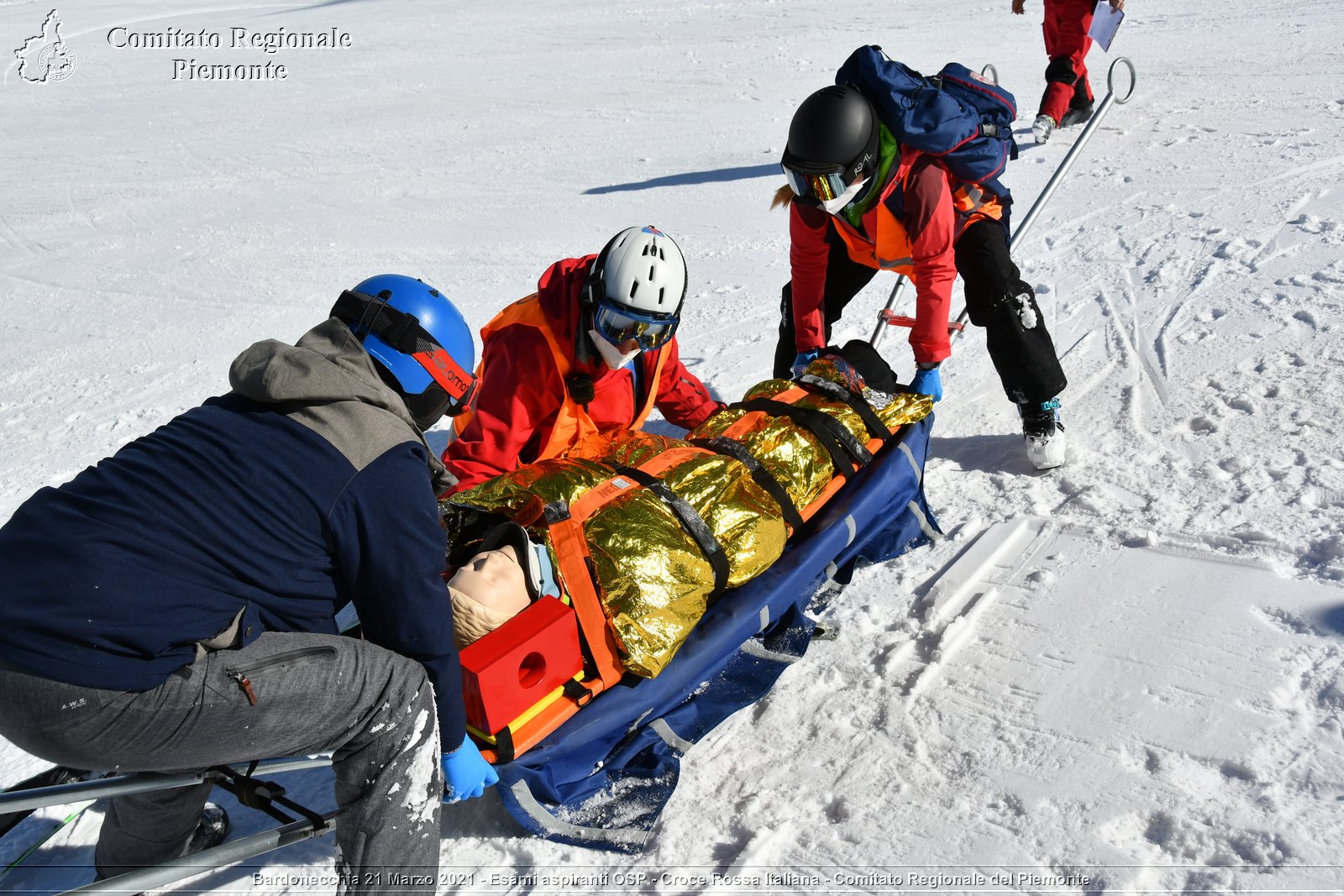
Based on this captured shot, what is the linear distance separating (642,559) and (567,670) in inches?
16.4

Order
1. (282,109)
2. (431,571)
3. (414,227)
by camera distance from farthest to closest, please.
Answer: (282,109), (414,227), (431,571)

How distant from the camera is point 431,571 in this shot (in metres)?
2.30

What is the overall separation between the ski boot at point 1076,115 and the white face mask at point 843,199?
592 cm

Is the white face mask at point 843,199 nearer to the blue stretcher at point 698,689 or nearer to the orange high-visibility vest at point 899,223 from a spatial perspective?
the orange high-visibility vest at point 899,223

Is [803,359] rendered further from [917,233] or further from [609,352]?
[609,352]

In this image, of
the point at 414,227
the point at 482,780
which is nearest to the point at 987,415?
the point at 482,780

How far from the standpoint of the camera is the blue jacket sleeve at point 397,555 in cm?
218

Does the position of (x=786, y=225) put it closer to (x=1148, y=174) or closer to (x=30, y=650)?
(x=1148, y=174)

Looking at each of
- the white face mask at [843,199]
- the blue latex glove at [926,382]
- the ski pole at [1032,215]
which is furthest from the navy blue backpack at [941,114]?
the blue latex glove at [926,382]

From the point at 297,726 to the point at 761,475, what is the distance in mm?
1855

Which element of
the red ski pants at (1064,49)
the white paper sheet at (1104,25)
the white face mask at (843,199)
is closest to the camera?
the white face mask at (843,199)

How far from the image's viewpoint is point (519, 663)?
270cm

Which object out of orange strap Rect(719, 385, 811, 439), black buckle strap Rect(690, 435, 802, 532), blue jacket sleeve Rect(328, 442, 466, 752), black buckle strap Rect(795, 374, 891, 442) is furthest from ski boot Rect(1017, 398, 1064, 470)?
blue jacket sleeve Rect(328, 442, 466, 752)

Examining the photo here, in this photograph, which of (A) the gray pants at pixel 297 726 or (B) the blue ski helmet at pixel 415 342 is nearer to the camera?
(A) the gray pants at pixel 297 726
